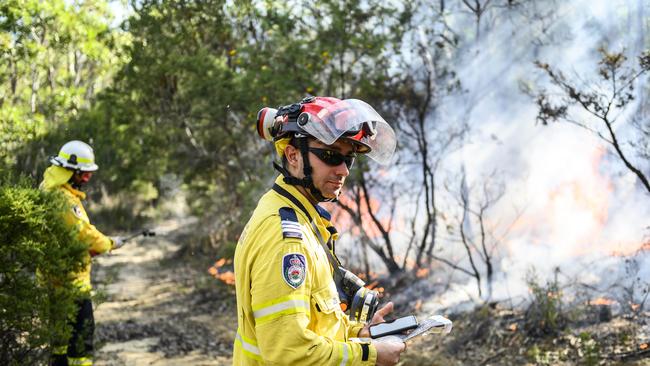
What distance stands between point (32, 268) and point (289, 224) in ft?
10.4

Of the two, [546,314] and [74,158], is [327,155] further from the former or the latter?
[546,314]

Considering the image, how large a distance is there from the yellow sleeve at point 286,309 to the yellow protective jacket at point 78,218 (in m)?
3.58

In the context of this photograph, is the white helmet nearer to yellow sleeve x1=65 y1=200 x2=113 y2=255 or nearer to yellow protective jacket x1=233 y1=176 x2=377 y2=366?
yellow sleeve x1=65 y1=200 x2=113 y2=255

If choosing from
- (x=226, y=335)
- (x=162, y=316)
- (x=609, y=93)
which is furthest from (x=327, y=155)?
(x=162, y=316)

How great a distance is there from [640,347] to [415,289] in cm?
360

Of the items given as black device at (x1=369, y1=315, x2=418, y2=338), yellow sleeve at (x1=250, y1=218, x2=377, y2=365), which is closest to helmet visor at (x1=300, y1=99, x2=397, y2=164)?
yellow sleeve at (x1=250, y1=218, x2=377, y2=365)

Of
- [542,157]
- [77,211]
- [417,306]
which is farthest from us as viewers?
[542,157]

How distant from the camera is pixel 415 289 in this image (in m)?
8.97

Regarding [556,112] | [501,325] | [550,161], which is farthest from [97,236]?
[550,161]

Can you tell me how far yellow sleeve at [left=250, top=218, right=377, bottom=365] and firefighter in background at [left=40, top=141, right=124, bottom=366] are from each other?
11.1 ft

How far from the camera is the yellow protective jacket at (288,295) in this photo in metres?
2.19

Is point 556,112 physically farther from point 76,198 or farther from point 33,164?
point 33,164

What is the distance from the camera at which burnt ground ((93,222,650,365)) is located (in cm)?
602

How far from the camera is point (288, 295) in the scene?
2.19m
